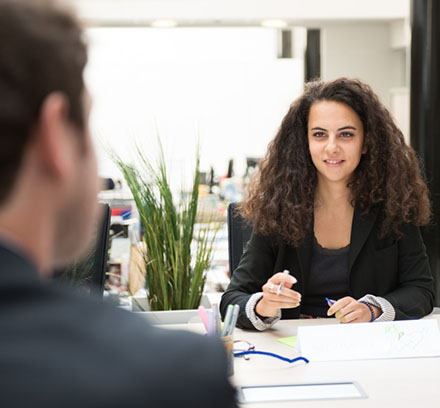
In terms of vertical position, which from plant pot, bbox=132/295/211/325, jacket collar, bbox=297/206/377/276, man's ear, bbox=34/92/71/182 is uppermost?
man's ear, bbox=34/92/71/182

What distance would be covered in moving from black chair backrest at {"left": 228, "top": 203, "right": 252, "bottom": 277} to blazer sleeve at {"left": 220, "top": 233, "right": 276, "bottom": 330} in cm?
10

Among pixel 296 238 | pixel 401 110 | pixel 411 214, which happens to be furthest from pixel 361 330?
pixel 401 110

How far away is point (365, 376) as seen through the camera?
4.76 feet

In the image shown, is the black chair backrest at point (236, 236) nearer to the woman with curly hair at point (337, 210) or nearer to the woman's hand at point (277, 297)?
the woman with curly hair at point (337, 210)

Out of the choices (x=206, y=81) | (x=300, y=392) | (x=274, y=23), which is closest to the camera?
(x=300, y=392)

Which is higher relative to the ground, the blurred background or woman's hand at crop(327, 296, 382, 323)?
the blurred background

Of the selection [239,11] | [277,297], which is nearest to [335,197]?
[277,297]

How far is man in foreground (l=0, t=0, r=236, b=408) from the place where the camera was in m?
0.43

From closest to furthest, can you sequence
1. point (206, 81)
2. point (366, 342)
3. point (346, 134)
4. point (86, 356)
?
point (86, 356) < point (366, 342) < point (346, 134) < point (206, 81)

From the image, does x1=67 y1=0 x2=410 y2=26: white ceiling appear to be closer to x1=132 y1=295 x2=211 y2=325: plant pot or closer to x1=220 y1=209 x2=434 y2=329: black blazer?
x1=220 y1=209 x2=434 y2=329: black blazer

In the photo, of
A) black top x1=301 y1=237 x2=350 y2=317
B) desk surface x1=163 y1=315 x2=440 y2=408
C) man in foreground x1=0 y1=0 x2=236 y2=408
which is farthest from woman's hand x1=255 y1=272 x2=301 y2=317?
man in foreground x1=0 y1=0 x2=236 y2=408

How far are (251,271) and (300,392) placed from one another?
814 millimetres

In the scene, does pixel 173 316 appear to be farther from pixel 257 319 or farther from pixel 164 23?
pixel 164 23

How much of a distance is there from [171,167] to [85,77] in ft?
5.20
